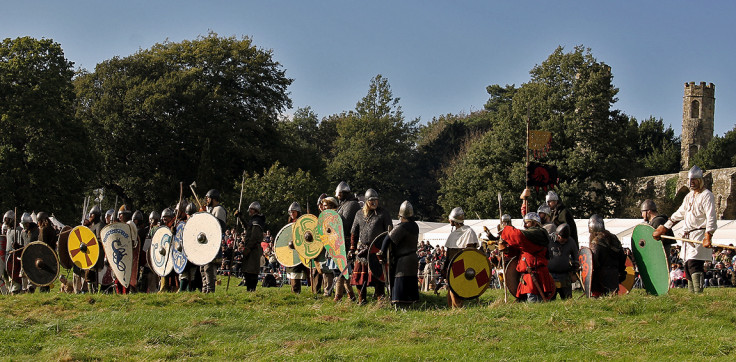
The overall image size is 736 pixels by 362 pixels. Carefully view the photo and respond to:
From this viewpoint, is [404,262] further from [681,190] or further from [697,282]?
[681,190]

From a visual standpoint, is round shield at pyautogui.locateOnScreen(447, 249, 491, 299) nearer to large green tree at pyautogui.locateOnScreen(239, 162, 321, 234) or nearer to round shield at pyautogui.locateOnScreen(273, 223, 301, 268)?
round shield at pyautogui.locateOnScreen(273, 223, 301, 268)

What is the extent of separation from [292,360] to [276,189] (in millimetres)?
31737

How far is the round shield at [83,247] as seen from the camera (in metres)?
13.8

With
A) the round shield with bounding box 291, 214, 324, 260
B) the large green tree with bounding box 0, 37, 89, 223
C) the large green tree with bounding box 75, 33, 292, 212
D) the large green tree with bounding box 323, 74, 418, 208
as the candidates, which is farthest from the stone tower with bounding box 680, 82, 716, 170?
the round shield with bounding box 291, 214, 324, 260

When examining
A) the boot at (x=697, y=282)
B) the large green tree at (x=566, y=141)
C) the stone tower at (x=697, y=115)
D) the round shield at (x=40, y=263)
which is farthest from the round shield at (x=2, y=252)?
the stone tower at (x=697, y=115)

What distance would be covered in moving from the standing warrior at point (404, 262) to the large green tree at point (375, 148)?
1868 inches

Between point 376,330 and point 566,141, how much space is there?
3305 cm

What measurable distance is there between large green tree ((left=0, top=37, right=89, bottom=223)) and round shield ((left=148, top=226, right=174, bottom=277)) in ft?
73.2

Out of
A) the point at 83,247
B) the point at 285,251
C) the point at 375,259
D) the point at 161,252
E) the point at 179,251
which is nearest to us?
the point at 375,259

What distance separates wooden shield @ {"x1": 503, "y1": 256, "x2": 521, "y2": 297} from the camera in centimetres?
1138

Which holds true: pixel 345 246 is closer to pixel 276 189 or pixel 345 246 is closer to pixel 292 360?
pixel 292 360

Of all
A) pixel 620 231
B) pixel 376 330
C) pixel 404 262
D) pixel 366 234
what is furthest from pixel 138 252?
pixel 620 231

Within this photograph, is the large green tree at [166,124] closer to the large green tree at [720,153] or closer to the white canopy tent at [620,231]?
the white canopy tent at [620,231]

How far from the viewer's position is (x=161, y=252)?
13570 mm
